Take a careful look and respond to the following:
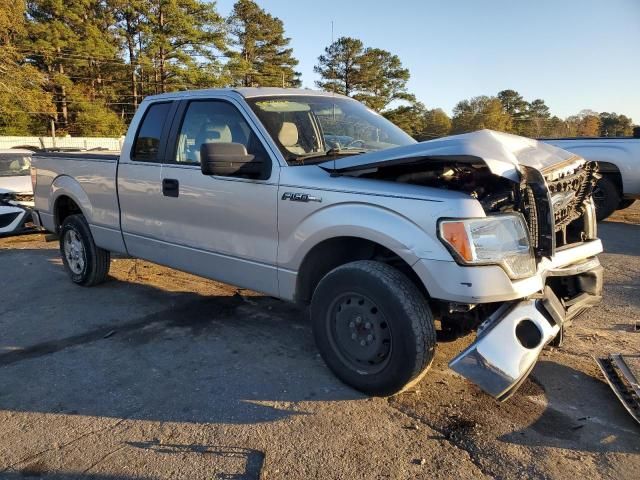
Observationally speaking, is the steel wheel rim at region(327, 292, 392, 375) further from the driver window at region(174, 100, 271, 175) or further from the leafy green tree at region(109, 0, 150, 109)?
the leafy green tree at region(109, 0, 150, 109)

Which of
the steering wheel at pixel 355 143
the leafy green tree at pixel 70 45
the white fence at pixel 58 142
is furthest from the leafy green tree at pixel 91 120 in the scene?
the steering wheel at pixel 355 143

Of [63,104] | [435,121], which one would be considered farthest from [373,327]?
Result: [435,121]

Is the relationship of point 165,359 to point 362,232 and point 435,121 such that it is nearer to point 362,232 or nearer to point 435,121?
point 362,232

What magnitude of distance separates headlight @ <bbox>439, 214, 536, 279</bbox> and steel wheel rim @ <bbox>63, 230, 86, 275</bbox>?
447 cm

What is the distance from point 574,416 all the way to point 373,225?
1.65 metres

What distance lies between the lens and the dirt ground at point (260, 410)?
2699 millimetres

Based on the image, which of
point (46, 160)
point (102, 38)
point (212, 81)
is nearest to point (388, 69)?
point (212, 81)

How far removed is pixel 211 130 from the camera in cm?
437

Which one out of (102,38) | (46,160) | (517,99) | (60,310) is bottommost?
(60,310)

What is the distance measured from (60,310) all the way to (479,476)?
428 centimetres

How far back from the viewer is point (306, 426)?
3051 mm

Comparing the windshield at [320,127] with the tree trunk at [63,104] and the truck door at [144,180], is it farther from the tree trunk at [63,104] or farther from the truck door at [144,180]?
the tree trunk at [63,104]

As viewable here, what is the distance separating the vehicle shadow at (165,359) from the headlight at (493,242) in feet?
4.10

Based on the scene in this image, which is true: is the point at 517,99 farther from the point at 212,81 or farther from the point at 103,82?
Answer: the point at 103,82
